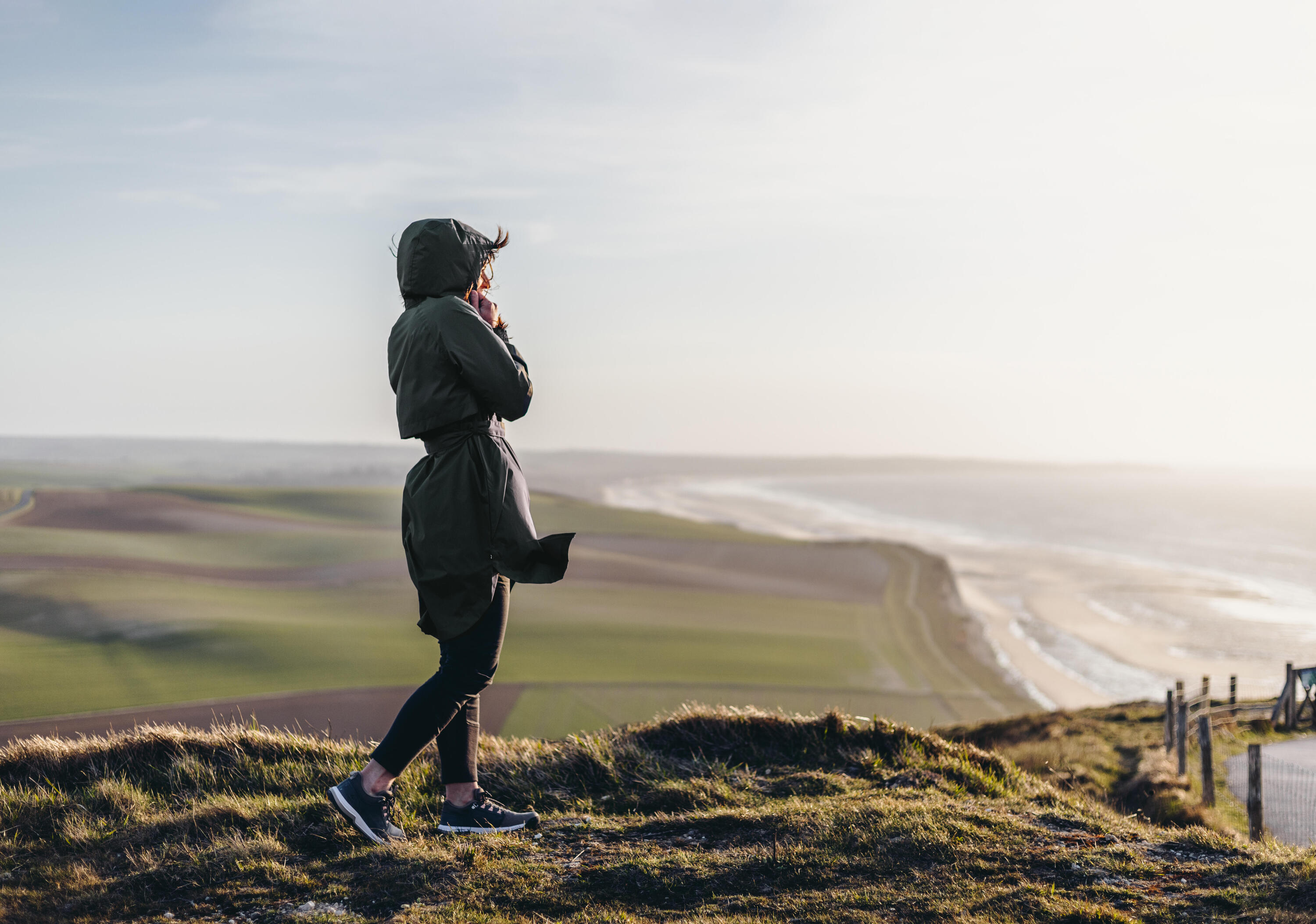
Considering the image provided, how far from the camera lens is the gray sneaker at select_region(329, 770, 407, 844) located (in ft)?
9.87

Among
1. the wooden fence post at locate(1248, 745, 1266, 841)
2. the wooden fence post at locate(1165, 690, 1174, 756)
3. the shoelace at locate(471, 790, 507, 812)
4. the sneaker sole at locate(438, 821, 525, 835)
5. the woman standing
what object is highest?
the woman standing

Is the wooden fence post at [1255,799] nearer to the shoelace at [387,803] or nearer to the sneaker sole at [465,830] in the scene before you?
the sneaker sole at [465,830]

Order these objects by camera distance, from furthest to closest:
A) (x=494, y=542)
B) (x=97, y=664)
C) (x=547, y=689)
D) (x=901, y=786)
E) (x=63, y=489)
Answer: (x=63, y=489), (x=547, y=689), (x=97, y=664), (x=901, y=786), (x=494, y=542)

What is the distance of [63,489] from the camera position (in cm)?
2392

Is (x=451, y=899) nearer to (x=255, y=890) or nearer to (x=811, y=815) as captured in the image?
(x=255, y=890)

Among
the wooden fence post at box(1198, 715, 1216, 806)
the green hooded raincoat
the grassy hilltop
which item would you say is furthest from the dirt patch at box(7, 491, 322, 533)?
the wooden fence post at box(1198, 715, 1216, 806)

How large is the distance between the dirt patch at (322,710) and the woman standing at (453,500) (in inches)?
319

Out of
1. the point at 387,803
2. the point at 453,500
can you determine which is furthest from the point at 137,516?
the point at 453,500

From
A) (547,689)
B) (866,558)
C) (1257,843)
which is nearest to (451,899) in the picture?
(1257,843)

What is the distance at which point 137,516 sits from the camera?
25078mm

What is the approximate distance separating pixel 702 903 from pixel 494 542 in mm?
1348

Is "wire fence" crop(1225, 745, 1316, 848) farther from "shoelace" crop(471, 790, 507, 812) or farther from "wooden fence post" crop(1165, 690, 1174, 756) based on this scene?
"shoelace" crop(471, 790, 507, 812)

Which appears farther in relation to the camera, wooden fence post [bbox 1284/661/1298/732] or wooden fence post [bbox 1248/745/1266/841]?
wooden fence post [bbox 1284/661/1298/732]

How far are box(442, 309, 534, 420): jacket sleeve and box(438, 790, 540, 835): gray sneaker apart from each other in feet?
5.00
